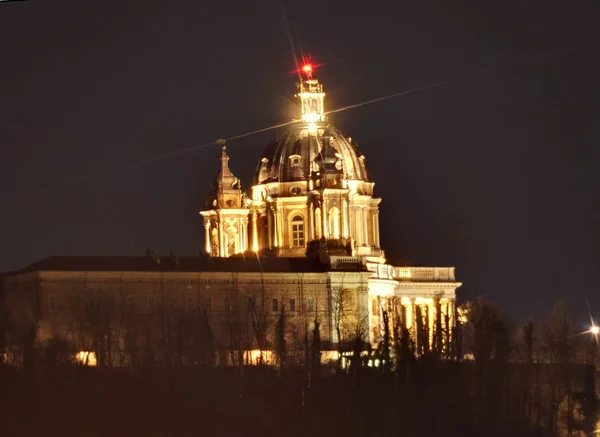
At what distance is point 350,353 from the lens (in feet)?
313

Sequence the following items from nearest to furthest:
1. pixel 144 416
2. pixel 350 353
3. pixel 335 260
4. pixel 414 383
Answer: pixel 144 416
pixel 414 383
pixel 350 353
pixel 335 260

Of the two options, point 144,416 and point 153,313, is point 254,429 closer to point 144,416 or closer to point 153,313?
point 144,416

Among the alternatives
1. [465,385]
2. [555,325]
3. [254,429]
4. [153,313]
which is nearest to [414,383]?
[465,385]


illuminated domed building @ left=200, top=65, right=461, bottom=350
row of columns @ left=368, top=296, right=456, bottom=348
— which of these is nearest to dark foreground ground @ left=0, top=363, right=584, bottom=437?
row of columns @ left=368, top=296, right=456, bottom=348

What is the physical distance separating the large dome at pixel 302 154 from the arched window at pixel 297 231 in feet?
4.32

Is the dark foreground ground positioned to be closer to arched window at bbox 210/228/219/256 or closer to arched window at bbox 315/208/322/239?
arched window at bbox 315/208/322/239

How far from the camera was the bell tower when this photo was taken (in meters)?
107

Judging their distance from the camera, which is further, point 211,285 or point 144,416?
point 211,285

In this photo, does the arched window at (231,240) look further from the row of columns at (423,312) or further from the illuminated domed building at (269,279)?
the row of columns at (423,312)

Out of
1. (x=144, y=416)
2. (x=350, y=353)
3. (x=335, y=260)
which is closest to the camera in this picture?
(x=144, y=416)

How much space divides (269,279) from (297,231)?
6.53 meters

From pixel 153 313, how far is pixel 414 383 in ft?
49.5

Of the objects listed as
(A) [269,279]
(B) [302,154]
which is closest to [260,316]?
(A) [269,279]

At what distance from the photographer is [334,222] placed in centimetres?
10500
